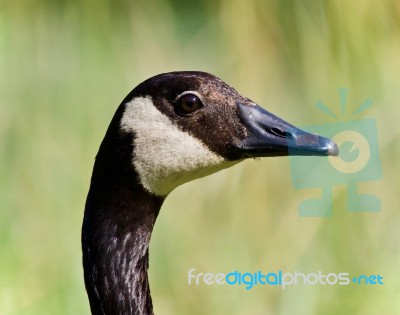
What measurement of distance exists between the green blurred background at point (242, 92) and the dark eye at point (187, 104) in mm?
866

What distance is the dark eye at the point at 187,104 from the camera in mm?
1821

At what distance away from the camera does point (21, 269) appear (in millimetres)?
2607

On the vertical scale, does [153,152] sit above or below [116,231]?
above

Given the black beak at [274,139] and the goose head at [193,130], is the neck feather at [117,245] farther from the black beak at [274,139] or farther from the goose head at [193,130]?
the black beak at [274,139]

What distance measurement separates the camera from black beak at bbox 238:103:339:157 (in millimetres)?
1779

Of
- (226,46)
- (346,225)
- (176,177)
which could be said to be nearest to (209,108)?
(176,177)

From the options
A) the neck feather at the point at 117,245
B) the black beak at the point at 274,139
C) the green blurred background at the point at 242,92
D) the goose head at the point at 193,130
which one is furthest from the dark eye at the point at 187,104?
the green blurred background at the point at 242,92

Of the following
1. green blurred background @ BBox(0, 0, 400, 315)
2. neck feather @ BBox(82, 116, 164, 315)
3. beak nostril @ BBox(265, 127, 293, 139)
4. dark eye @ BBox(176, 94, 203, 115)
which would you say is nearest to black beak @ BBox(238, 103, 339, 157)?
beak nostril @ BBox(265, 127, 293, 139)

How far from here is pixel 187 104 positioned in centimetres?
183

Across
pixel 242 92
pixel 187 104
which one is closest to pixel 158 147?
pixel 187 104

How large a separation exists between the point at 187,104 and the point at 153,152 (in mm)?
167

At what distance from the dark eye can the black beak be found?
0.42ft

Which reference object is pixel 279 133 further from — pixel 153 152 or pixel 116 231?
pixel 116 231

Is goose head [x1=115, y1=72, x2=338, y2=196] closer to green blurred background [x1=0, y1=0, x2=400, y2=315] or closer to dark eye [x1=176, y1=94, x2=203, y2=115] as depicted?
dark eye [x1=176, y1=94, x2=203, y2=115]
